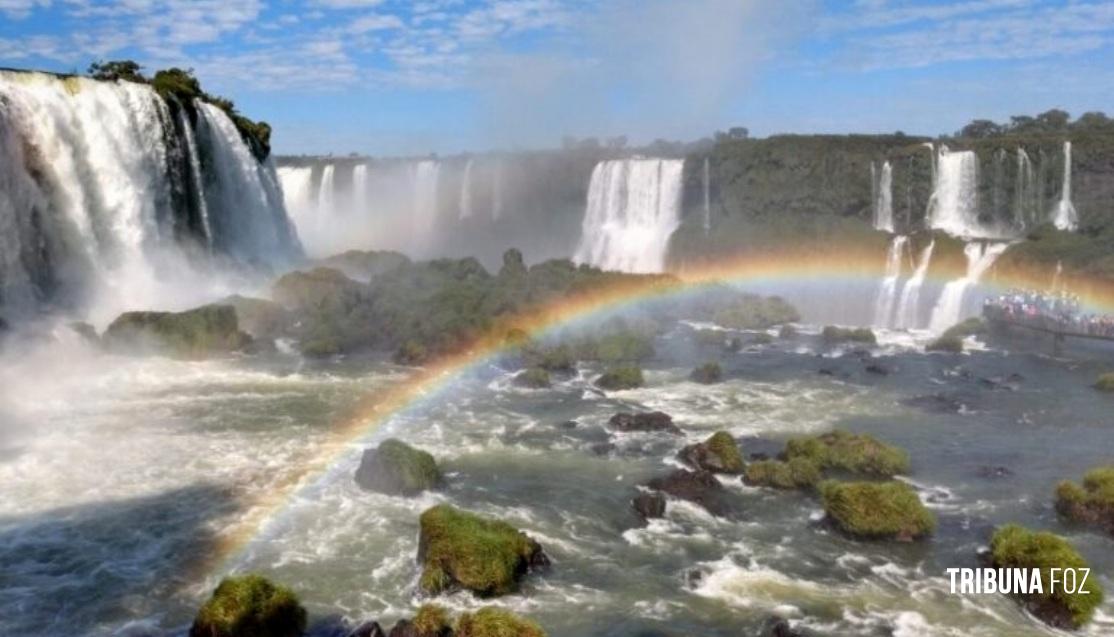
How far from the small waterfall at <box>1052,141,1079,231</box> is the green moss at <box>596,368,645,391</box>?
25.5 m

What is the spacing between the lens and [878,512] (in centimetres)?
1562

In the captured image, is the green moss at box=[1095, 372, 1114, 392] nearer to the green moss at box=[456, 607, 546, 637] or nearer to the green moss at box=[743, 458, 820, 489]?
the green moss at box=[743, 458, 820, 489]

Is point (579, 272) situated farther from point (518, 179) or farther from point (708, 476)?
point (708, 476)

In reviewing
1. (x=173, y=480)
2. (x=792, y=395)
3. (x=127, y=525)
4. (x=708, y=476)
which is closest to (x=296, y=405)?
(x=173, y=480)

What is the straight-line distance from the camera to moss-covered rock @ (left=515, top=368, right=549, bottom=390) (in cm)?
2762

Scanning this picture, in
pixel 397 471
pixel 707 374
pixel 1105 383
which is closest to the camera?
pixel 397 471

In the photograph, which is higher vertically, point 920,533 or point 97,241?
point 97,241

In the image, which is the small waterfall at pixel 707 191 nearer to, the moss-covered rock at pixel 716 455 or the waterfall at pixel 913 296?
the waterfall at pixel 913 296

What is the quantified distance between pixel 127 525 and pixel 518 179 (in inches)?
1848

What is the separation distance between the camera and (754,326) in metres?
39.7

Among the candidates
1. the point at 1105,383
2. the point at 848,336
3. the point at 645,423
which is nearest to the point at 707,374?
the point at 645,423

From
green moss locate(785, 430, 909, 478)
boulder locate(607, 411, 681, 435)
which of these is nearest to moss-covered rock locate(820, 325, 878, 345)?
boulder locate(607, 411, 681, 435)

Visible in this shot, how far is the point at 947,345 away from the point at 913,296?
7120mm

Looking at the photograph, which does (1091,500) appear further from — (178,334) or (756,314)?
(178,334)
